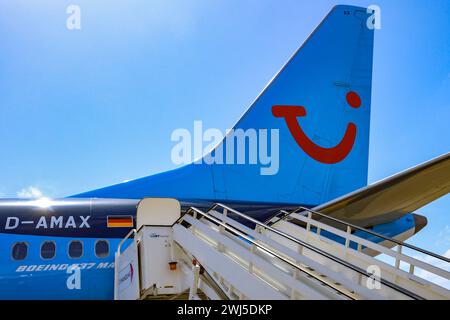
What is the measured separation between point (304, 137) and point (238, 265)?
19.8 ft

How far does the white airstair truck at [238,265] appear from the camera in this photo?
4.12m

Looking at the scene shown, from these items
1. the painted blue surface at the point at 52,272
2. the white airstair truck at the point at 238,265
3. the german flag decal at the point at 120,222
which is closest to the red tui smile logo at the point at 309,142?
the white airstair truck at the point at 238,265

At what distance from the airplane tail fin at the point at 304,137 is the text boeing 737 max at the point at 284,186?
22 millimetres

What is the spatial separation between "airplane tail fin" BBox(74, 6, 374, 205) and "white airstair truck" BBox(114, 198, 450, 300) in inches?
113

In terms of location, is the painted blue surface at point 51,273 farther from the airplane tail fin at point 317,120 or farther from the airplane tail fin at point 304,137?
the airplane tail fin at point 317,120

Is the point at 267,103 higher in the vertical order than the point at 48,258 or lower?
higher

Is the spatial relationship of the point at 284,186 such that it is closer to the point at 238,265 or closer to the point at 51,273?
the point at 51,273

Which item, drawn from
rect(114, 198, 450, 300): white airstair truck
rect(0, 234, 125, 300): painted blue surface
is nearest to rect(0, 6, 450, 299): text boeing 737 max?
rect(0, 234, 125, 300): painted blue surface

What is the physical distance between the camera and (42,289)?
7082mm

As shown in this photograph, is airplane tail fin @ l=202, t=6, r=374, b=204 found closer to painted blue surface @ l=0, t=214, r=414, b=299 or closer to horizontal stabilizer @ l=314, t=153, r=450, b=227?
horizontal stabilizer @ l=314, t=153, r=450, b=227

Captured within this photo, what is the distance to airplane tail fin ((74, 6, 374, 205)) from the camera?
31.1 feet
